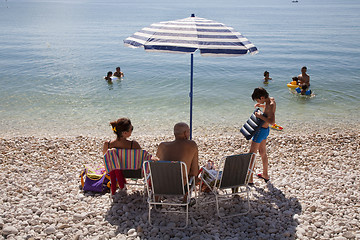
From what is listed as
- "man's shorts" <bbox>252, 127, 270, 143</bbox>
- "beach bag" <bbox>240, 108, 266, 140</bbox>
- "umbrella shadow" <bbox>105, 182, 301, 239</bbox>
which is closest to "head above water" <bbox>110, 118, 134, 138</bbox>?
"umbrella shadow" <bbox>105, 182, 301, 239</bbox>

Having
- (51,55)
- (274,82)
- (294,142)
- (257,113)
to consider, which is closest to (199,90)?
(274,82)

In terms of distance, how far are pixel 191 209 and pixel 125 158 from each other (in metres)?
1.19

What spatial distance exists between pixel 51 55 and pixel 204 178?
2222 centimetres

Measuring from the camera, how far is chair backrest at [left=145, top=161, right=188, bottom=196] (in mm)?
4086

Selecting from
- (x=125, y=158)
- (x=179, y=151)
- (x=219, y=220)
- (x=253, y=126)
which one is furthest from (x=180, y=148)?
(x=253, y=126)

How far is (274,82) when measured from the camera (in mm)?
17266

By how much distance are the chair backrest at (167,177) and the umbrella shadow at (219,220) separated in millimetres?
409

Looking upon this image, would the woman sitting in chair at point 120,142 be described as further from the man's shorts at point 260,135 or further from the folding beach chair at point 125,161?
the man's shorts at point 260,135

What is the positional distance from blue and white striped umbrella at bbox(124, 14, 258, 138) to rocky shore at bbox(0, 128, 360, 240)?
88.5 inches

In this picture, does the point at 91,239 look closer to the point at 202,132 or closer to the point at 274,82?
the point at 202,132

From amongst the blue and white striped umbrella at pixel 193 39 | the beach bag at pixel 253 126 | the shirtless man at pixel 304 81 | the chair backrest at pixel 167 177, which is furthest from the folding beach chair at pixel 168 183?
the shirtless man at pixel 304 81

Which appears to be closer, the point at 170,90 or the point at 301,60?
the point at 170,90

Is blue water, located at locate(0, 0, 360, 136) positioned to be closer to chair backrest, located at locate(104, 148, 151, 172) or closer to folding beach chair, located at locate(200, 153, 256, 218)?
chair backrest, located at locate(104, 148, 151, 172)

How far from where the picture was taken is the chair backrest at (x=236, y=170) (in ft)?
14.3
